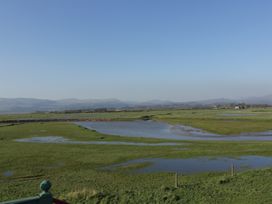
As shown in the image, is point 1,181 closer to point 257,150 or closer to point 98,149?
point 98,149

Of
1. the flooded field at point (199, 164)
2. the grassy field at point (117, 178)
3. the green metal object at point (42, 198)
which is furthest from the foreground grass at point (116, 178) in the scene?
the green metal object at point (42, 198)

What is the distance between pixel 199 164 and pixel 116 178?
10236 millimetres

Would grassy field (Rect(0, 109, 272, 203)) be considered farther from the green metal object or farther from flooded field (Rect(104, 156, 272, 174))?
the green metal object

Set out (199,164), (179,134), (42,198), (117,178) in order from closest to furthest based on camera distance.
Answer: (42,198) < (117,178) < (199,164) < (179,134)

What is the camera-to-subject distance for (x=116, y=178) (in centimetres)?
3066

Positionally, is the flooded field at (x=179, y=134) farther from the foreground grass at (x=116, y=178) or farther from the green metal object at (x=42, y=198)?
the green metal object at (x=42, y=198)

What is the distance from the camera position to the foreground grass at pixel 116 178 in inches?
717

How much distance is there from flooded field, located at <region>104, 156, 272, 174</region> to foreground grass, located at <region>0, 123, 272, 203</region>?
86.6 inches

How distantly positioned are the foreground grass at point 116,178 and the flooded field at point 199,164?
2.20m

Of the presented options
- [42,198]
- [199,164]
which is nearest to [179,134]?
[199,164]

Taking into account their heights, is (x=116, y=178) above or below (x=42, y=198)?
below

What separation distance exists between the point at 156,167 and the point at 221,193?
1684cm

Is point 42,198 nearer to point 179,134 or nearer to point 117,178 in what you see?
point 117,178

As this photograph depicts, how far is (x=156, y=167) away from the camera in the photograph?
1400 inches
